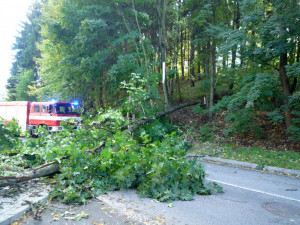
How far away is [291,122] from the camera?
12.3 m

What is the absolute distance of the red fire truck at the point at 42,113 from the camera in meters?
17.4

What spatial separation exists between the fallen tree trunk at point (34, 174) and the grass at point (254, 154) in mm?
7214

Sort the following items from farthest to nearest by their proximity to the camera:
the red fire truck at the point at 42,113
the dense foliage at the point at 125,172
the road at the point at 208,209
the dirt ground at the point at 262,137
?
the red fire truck at the point at 42,113 → the dirt ground at the point at 262,137 → the dense foliage at the point at 125,172 → the road at the point at 208,209

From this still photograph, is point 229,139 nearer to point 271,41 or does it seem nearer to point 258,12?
point 271,41

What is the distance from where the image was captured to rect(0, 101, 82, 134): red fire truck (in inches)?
686

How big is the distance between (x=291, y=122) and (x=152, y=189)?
926 centimetres

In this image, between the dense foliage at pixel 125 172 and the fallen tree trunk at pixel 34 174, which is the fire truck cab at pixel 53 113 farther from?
the fallen tree trunk at pixel 34 174

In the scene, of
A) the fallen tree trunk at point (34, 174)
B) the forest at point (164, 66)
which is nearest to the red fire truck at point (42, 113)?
the forest at point (164, 66)

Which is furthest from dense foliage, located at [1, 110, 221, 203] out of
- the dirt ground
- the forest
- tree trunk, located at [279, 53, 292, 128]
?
tree trunk, located at [279, 53, 292, 128]

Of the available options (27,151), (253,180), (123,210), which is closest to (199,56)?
(253,180)

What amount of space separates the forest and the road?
0.42m

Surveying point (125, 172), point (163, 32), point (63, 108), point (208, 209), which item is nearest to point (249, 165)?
point (208, 209)

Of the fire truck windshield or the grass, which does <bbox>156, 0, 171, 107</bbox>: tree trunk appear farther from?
the fire truck windshield

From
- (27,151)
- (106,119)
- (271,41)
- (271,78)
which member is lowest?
(27,151)
